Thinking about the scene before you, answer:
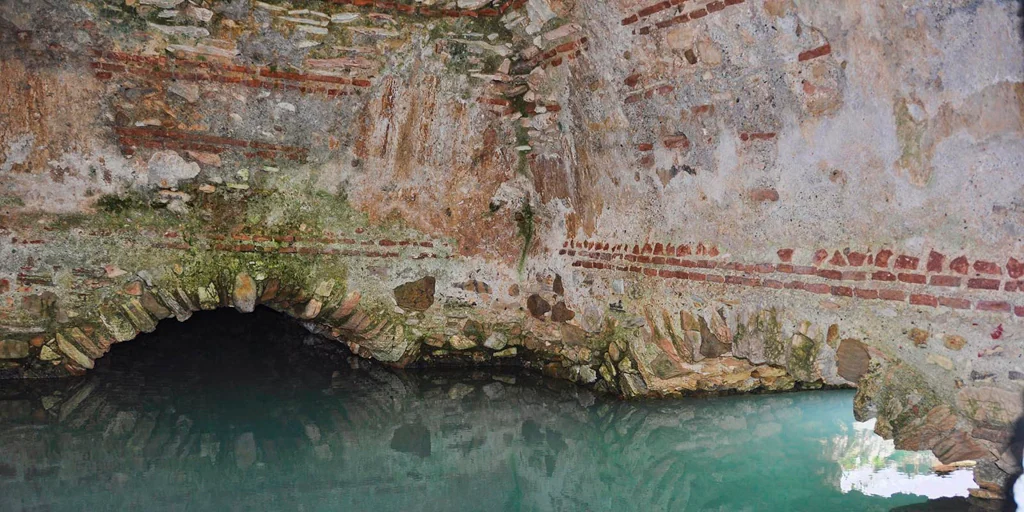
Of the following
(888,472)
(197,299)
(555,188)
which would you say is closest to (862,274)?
(888,472)

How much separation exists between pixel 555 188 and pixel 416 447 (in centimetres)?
185

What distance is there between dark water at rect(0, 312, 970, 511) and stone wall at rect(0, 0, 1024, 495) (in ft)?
1.01

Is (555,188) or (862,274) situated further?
(555,188)

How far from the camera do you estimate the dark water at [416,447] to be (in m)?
2.99

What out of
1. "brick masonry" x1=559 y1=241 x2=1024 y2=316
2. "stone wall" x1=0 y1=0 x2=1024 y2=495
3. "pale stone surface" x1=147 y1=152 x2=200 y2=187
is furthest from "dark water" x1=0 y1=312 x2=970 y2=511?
"pale stone surface" x1=147 y1=152 x2=200 y2=187

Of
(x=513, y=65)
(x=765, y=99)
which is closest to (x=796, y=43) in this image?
(x=765, y=99)

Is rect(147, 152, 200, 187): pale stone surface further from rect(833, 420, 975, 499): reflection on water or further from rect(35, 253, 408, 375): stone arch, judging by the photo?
rect(833, 420, 975, 499): reflection on water

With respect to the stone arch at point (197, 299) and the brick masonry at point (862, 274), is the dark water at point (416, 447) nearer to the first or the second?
the stone arch at point (197, 299)

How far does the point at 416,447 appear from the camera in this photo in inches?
144

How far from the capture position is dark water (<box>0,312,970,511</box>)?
2.99m

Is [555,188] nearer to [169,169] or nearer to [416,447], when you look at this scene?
[416,447]

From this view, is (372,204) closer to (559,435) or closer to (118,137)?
(118,137)

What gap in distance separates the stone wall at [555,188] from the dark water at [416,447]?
307 millimetres

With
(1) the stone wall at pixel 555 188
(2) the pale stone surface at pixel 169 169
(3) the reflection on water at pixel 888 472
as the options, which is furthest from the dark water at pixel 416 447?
(2) the pale stone surface at pixel 169 169
